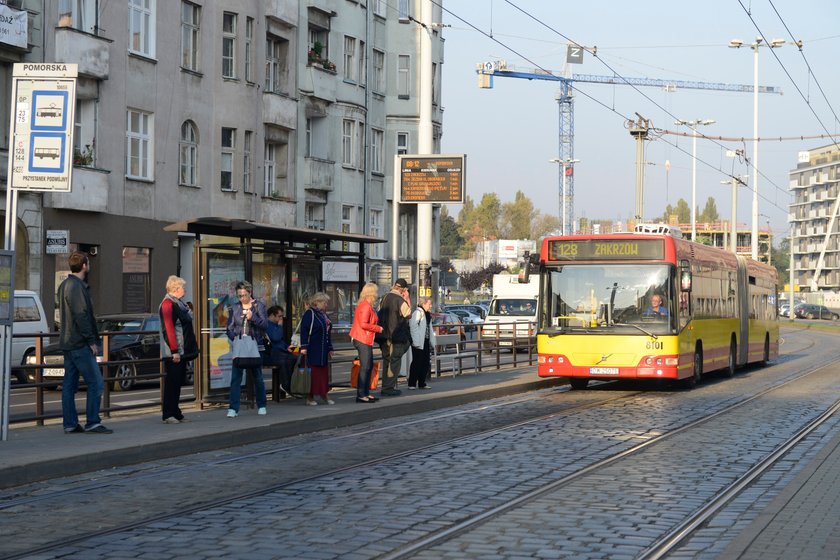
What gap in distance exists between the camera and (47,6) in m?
30.4

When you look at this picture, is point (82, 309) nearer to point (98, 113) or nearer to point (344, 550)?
point (344, 550)

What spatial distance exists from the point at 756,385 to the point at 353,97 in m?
26.7

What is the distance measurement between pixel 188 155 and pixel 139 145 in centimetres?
265

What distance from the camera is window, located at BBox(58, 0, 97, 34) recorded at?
31125 millimetres

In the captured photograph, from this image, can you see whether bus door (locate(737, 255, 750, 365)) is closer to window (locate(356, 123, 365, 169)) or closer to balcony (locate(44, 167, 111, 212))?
balcony (locate(44, 167, 111, 212))

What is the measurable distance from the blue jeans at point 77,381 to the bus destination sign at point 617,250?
1141 cm

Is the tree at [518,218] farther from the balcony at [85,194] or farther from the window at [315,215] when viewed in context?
the balcony at [85,194]

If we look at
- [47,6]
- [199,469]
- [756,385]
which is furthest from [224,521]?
[47,6]

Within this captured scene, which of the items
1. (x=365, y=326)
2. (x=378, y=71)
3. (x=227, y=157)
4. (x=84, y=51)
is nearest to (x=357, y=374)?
(x=365, y=326)

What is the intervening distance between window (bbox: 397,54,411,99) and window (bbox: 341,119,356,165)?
198 inches

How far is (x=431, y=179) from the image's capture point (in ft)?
75.4

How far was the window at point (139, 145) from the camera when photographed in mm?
33875

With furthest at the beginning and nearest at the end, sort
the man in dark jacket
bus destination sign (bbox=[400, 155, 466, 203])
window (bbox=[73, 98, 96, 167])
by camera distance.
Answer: window (bbox=[73, 98, 96, 167])
bus destination sign (bbox=[400, 155, 466, 203])
the man in dark jacket

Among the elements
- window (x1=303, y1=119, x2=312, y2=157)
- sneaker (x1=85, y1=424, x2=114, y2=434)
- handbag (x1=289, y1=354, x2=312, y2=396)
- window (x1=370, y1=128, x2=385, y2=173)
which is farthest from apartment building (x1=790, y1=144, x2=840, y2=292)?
sneaker (x1=85, y1=424, x2=114, y2=434)
